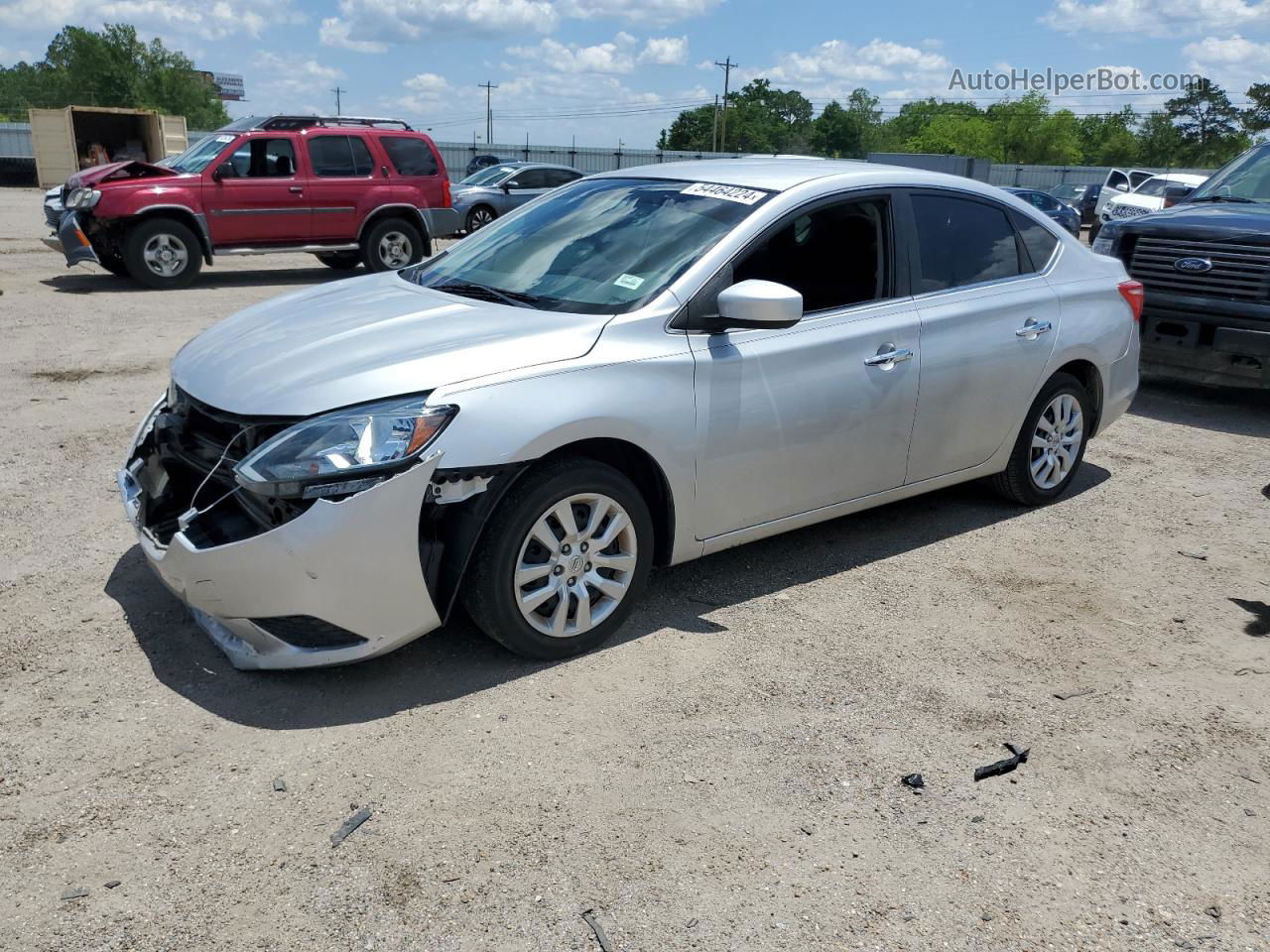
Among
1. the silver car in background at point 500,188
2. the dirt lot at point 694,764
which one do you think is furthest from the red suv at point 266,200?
the dirt lot at point 694,764

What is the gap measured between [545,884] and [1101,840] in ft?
5.04

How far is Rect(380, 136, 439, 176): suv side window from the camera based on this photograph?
14328mm

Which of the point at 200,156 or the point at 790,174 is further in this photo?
the point at 200,156

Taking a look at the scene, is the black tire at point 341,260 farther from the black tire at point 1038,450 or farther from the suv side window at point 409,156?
the black tire at point 1038,450

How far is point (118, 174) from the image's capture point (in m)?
12.8

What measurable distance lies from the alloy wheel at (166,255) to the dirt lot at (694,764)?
8385mm

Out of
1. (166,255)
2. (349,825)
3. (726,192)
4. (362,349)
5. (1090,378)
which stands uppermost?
(726,192)

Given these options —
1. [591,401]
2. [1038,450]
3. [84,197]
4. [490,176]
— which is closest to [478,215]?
[490,176]

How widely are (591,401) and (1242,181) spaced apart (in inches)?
309

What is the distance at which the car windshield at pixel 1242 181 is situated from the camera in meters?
8.86

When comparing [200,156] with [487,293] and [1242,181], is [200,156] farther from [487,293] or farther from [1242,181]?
[1242,181]

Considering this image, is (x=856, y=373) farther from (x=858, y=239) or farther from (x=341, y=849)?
(x=341, y=849)

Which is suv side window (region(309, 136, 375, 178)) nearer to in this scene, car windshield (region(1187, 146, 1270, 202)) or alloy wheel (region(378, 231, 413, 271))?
alloy wheel (region(378, 231, 413, 271))

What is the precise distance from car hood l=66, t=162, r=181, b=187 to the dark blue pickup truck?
412 inches
